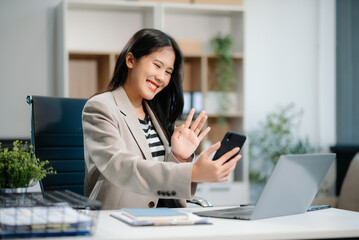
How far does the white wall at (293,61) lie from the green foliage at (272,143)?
11 cm

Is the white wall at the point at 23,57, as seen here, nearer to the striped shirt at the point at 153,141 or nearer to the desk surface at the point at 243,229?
the striped shirt at the point at 153,141

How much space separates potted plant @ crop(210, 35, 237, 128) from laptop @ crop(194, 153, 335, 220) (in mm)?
2853

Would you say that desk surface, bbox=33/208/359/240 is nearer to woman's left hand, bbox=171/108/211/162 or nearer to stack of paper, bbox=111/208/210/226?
stack of paper, bbox=111/208/210/226

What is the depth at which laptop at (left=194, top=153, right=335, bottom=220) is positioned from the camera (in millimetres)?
1610

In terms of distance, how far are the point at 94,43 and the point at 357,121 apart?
2.58m

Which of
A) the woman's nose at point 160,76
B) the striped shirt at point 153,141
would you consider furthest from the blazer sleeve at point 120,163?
the woman's nose at point 160,76

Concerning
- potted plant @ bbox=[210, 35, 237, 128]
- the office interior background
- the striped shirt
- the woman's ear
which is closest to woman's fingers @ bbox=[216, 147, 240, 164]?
the striped shirt

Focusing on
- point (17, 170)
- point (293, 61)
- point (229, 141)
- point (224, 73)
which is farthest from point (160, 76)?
point (293, 61)

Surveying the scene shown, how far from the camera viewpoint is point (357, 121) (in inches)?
211

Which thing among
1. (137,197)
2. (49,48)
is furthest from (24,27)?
(137,197)

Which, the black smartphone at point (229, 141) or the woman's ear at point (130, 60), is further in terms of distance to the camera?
the woman's ear at point (130, 60)

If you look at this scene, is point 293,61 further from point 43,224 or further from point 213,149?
point 43,224

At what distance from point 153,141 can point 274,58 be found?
306cm

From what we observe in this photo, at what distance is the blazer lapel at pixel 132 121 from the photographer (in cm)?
223
